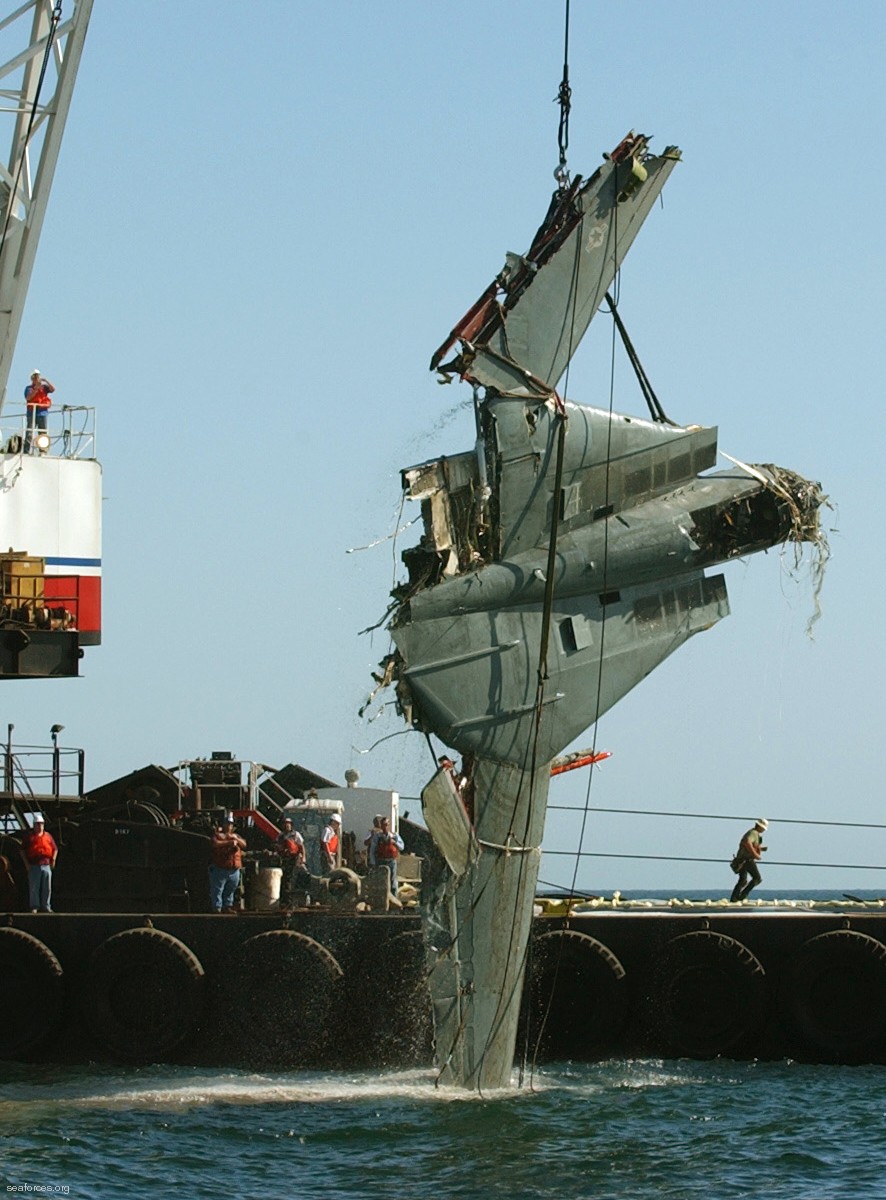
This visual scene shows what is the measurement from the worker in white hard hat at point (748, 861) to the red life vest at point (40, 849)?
1038 cm

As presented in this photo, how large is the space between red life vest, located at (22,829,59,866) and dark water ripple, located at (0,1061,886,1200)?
10.7 feet

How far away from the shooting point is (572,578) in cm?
2362

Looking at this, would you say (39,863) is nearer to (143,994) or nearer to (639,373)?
(143,994)

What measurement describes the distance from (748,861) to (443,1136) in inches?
399

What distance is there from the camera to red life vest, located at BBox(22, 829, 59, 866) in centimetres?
2931

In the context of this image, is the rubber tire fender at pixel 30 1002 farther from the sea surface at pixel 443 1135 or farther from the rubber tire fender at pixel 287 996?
the rubber tire fender at pixel 287 996

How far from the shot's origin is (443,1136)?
2220 cm

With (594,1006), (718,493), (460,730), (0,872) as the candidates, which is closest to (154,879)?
(0,872)

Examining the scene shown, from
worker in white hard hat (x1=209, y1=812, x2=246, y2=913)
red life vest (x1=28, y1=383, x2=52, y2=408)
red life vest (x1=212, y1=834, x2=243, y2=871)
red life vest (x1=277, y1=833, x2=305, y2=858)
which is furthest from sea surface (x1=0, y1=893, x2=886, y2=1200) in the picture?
red life vest (x1=28, y1=383, x2=52, y2=408)

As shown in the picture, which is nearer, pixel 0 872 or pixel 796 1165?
pixel 796 1165

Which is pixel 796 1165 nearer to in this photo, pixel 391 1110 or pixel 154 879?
pixel 391 1110

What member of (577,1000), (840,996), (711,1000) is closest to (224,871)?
(577,1000)

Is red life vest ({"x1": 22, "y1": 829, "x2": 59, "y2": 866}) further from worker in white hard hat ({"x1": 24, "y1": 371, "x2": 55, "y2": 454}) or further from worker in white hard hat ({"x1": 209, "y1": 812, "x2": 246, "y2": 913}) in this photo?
worker in white hard hat ({"x1": 24, "y1": 371, "x2": 55, "y2": 454})

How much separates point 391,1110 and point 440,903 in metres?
2.62
